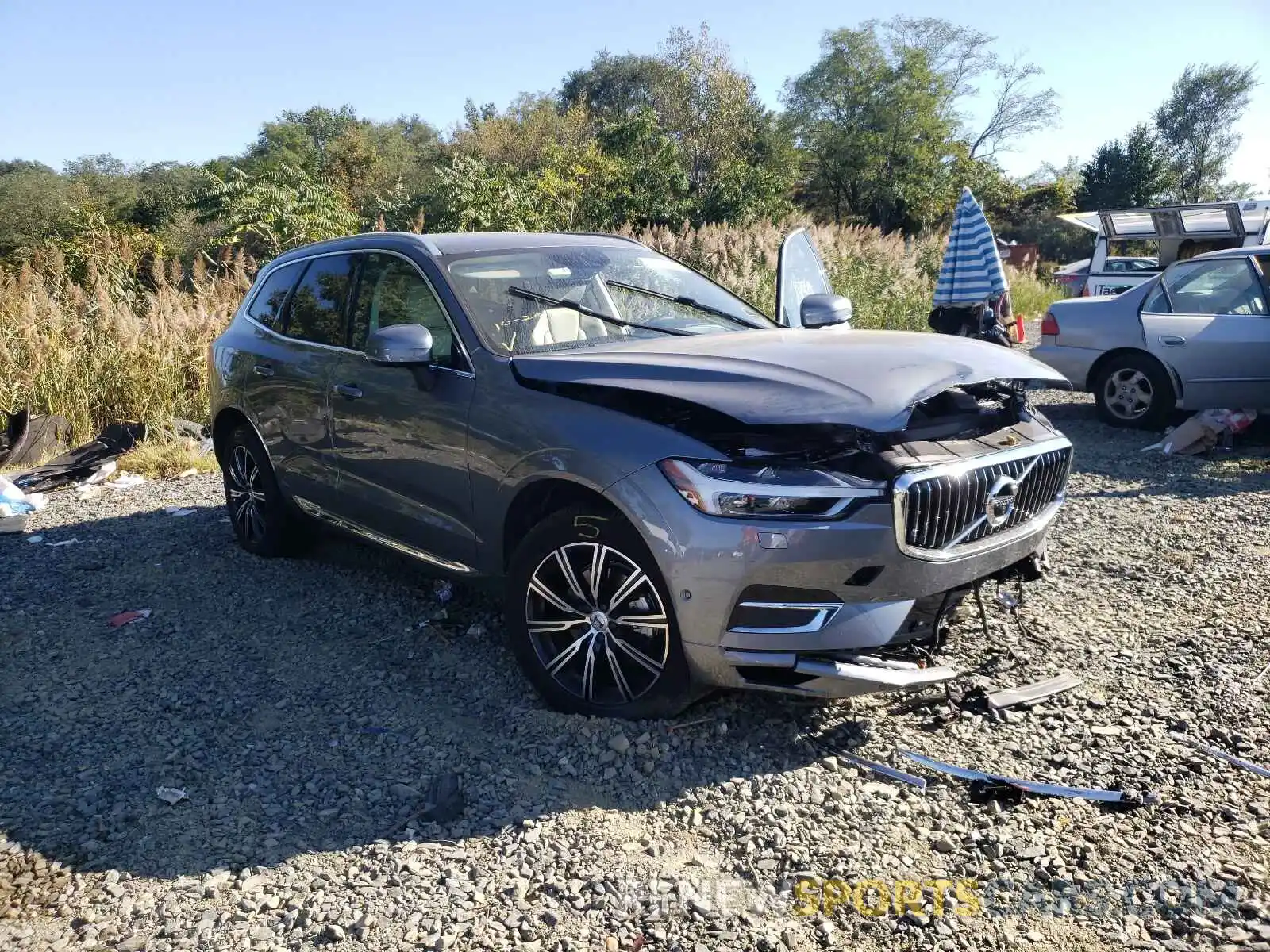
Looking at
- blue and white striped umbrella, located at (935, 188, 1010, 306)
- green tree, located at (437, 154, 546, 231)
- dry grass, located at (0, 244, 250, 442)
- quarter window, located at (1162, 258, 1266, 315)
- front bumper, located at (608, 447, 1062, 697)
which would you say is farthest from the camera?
green tree, located at (437, 154, 546, 231)

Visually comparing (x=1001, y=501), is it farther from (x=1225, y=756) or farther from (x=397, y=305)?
(x=397, y=305)

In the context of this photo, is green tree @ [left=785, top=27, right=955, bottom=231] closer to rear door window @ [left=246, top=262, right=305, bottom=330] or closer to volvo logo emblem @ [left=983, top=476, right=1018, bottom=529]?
rear door window @ [left=246, top=262, right=305, bottom=330]

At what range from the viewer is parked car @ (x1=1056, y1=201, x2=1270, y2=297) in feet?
43.8

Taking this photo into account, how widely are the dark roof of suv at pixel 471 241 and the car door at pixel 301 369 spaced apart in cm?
12

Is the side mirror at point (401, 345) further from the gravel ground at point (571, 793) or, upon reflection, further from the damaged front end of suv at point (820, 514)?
the gravel ground at point (571, 793)

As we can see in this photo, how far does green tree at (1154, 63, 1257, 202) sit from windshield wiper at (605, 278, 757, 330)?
5792cm

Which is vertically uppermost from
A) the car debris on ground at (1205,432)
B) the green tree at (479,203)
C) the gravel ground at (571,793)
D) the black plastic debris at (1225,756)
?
the green tree at (479,203)

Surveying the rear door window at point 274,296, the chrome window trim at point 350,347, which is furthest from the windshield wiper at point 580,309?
the rear door window at point 274,296

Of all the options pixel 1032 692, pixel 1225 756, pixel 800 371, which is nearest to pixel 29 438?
pixel 800 371

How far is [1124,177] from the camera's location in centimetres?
4603

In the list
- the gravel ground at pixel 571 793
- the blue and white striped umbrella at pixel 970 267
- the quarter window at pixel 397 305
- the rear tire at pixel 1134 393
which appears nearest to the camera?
the gravel ground at pixel 571 793

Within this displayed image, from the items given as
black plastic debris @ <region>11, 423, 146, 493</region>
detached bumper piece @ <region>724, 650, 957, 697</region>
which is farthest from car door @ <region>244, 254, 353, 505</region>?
black plastic debris @ <region>11, 423, 146, 493</region>

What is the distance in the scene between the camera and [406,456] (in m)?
4.25

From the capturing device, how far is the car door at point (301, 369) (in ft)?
15.8
